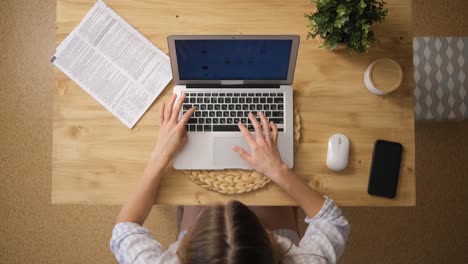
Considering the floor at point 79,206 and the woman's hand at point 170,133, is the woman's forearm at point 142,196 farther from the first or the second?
the floor at point 79,206

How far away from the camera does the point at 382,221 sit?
5.02 feet

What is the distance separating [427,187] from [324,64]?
0.93 meters

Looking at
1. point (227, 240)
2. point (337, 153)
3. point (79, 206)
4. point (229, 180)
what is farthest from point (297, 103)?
point (79, 206)

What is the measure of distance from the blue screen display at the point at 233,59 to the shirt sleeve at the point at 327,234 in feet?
1.12

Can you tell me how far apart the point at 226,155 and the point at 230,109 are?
0.38ft

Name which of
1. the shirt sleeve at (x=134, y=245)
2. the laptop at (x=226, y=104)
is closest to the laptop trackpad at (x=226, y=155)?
the laptop at (x=226, y=104)

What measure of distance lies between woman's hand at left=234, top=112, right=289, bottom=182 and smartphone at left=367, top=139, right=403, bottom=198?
22 cm

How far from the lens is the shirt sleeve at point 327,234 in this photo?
0.83m

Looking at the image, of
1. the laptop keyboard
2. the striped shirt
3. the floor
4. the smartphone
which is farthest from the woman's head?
the floor


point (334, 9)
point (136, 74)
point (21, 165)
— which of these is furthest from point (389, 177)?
point (21, 165)

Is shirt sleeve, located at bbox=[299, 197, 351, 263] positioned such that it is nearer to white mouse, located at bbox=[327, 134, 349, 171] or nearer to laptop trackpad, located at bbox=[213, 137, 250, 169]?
white mouse, located at bbox=[327, 134, 349, 171]

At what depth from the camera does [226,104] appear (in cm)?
91

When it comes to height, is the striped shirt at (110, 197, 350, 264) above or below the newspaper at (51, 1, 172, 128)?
below

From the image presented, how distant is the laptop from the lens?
888mm
